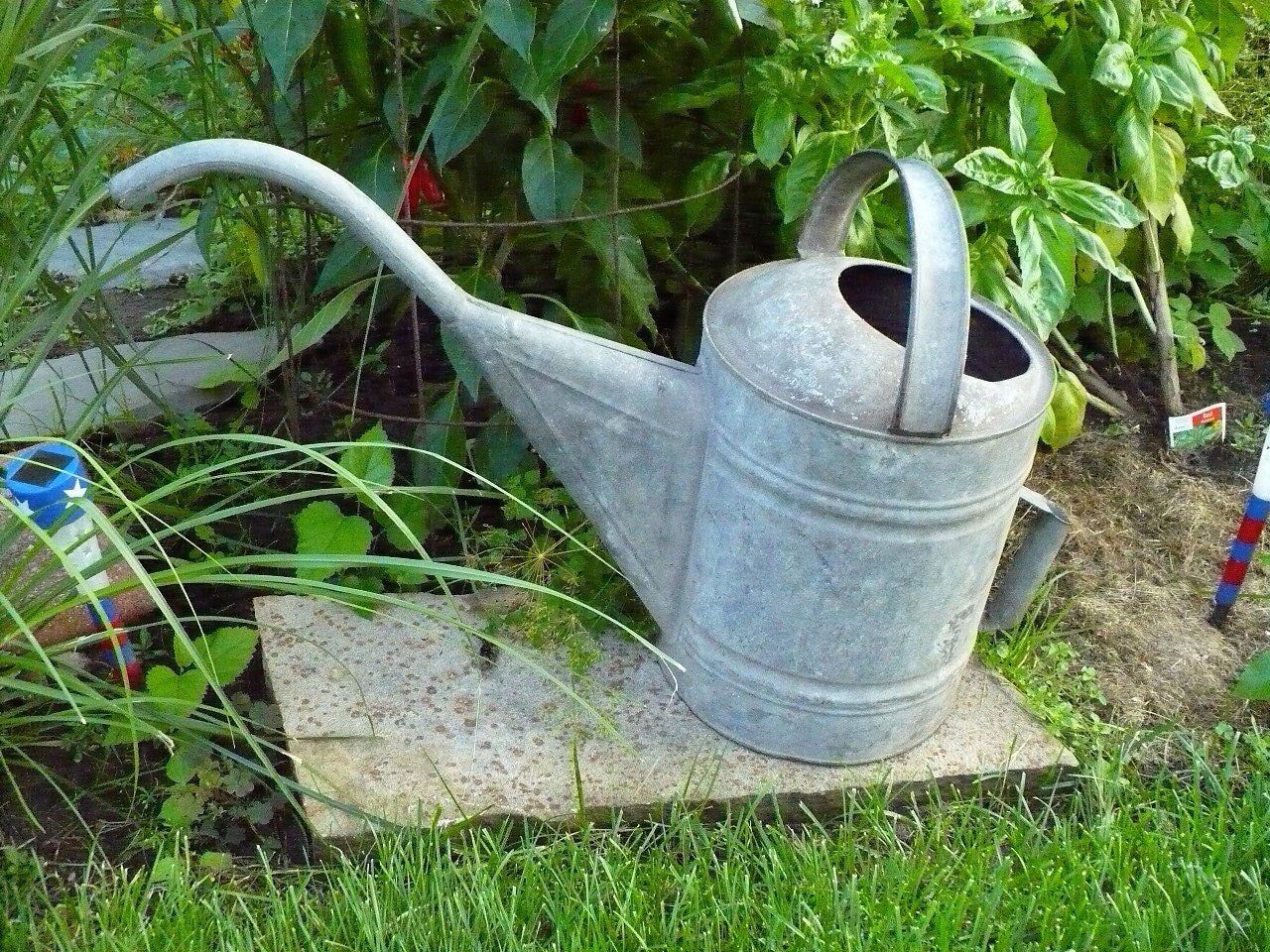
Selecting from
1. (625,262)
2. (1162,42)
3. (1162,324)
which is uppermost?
(1162,42)

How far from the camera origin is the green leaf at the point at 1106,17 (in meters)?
1.95

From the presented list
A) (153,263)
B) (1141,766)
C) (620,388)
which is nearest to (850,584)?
(620,388)

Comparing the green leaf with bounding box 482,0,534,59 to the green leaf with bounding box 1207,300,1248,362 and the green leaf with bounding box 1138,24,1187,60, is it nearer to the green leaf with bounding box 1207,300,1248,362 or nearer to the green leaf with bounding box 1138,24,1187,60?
the green leaf with bounding box 1138,24,1187,60

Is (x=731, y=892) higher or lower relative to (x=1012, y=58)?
lower

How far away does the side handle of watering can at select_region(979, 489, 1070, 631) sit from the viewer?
5.36 ft

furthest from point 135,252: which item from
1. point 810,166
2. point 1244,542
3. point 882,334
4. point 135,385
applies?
point 1244,542

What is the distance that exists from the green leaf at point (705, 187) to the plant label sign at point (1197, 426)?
103 cm

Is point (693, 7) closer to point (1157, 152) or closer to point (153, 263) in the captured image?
point (1157, 152)

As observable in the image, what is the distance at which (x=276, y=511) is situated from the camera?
204cm

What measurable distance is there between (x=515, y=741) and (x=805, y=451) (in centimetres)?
58

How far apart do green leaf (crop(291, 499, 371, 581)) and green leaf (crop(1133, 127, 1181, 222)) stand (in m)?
1.46

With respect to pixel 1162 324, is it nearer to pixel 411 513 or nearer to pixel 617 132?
pixel 617 132

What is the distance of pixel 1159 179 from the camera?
82.7 inches

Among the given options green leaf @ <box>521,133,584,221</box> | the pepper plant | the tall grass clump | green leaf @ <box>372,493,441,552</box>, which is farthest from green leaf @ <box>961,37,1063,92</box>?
green leaf @ <box>372,493,441,552</box>
